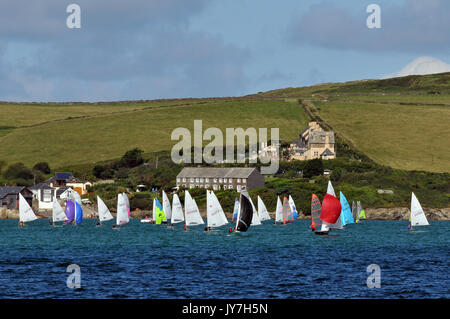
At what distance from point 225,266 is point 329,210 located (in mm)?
32334

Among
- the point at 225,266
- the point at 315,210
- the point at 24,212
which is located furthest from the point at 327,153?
the point at 225,266

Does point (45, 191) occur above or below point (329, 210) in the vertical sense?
above

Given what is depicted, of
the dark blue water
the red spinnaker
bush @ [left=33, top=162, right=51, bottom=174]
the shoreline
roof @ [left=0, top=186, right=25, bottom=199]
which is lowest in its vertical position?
the dark blue water

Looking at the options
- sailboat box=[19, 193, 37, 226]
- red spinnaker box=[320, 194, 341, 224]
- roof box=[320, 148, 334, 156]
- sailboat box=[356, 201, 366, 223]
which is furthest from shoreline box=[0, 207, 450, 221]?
red spinnaker box=[320, 194, 341, 224]

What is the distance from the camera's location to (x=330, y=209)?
283ft

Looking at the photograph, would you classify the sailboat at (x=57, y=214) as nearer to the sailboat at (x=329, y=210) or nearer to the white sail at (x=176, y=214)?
the white sail at (x=176, y=214)

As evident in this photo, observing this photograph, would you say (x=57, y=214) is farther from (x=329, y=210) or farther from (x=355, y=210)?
(x=329, y=210)

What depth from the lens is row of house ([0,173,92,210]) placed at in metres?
159

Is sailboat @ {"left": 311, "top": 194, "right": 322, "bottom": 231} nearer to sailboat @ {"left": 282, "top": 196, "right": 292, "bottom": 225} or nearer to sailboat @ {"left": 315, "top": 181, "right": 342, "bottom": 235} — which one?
sailboat @ {"left": 315, "top": 181, "right": 342, "bottom": 235}

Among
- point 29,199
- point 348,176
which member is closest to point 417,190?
point 348,176

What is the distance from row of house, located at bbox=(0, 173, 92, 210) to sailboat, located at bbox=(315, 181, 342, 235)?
3333 inches

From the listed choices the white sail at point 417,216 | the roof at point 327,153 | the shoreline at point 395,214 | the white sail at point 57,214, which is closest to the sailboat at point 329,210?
the white sail at point 417,216
